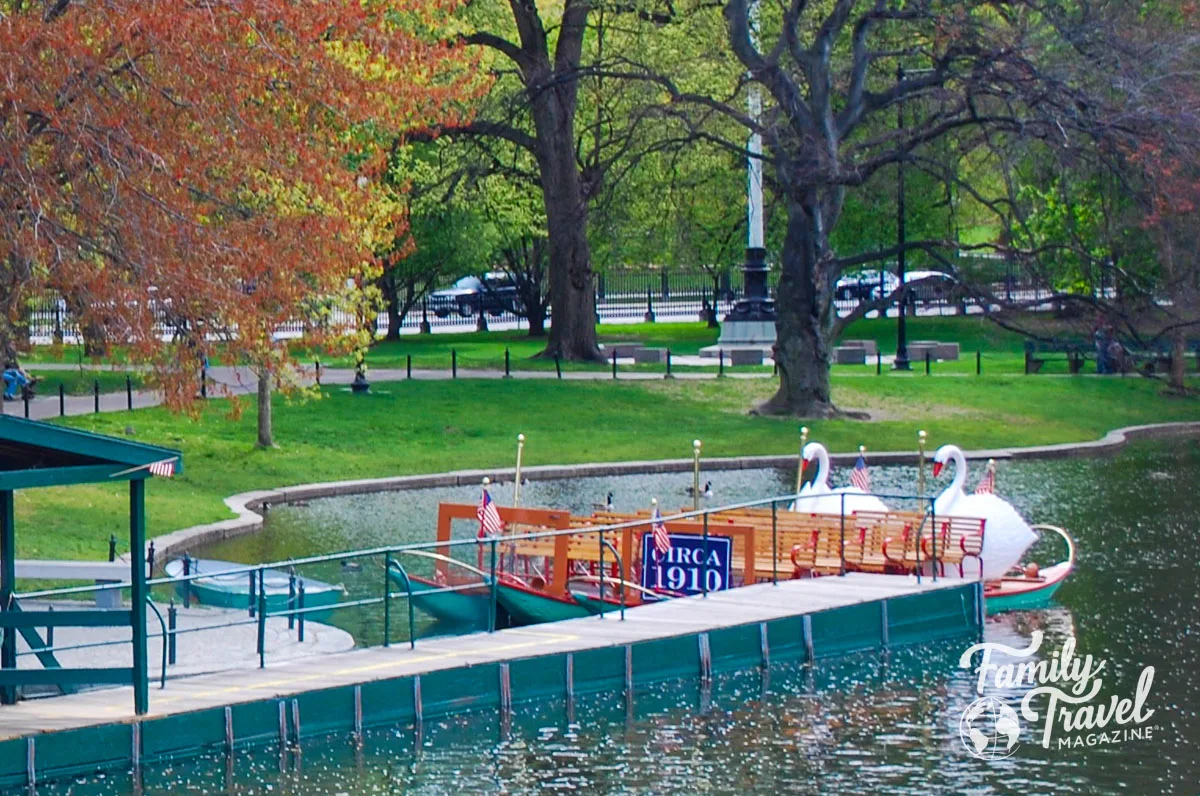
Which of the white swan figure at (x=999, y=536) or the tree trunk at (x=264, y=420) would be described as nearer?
the white swan figure at (x=999, y=536)

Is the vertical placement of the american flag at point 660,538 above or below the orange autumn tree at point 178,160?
below

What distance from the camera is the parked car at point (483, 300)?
73.3 metres

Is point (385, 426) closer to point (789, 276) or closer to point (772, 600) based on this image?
point (789, 276)

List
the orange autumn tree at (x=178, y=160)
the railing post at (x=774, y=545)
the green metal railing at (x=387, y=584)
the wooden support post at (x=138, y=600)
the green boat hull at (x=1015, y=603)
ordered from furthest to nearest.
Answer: the green boat hull at (x=1015, y=603), the railing post at (x=774, y=545), the orange autumn tree at (x=178, y=160), the green metal railing at (x=387, y=584), the wooden support post at (x=138, y=600)

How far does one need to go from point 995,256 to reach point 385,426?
129 feet

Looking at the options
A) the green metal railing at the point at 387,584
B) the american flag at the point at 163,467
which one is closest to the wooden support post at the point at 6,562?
the green metal railing at the point at 387,584

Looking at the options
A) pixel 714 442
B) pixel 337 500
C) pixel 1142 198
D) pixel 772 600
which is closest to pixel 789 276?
pixel 714 442

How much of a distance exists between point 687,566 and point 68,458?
9.10 m

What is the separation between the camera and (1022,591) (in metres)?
24.1

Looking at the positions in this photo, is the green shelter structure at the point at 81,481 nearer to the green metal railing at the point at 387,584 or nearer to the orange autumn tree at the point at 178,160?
the green metal railing at the point at 387,584

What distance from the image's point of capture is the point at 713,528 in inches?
906

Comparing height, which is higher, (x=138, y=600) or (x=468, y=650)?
(x=138, y=600)

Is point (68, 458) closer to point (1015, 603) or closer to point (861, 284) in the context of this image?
point (1015, 603)

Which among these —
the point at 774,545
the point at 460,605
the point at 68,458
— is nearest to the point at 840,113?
the point at 774,545
